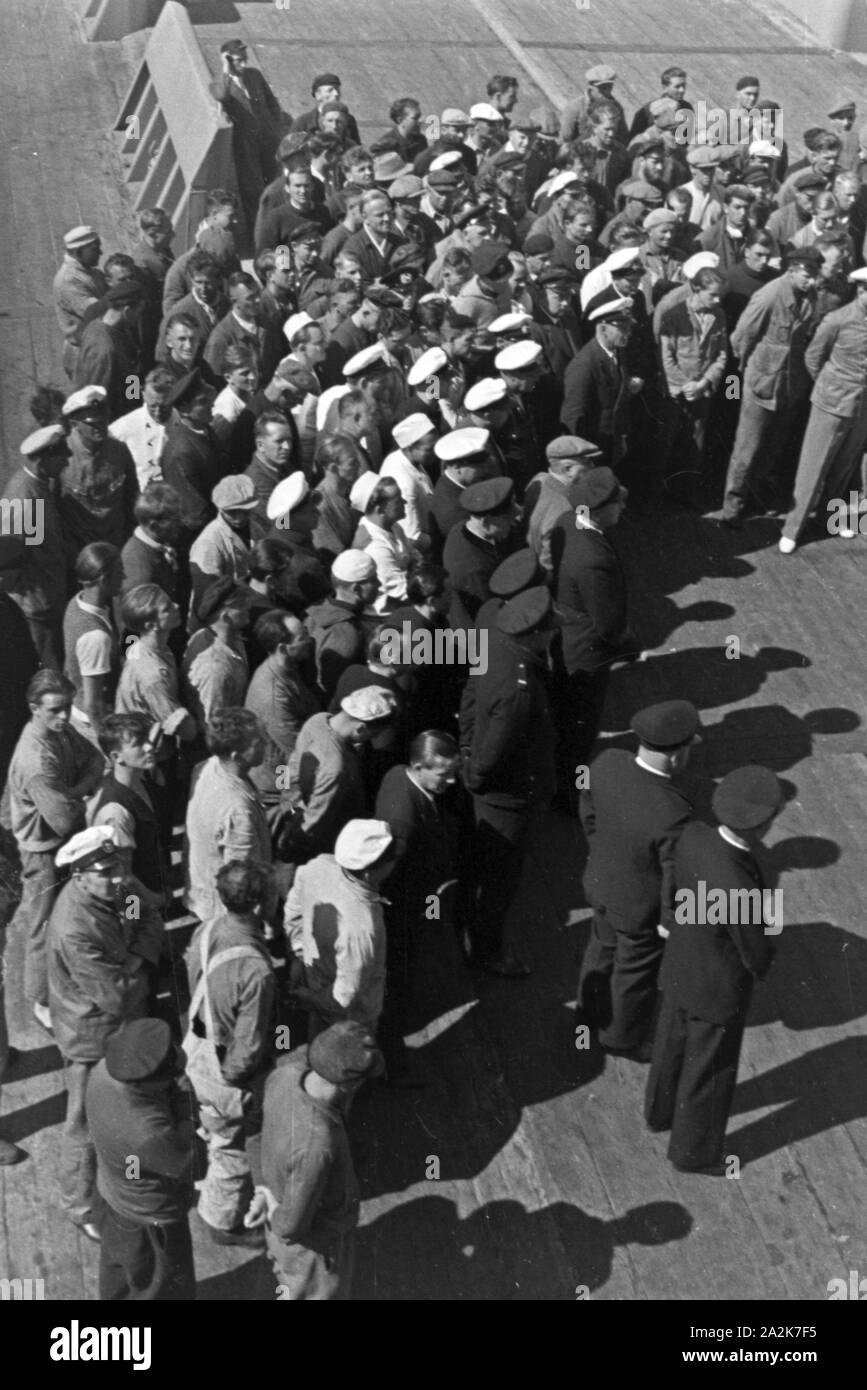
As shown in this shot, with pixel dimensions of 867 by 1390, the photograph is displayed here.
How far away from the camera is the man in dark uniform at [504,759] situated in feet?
24.2

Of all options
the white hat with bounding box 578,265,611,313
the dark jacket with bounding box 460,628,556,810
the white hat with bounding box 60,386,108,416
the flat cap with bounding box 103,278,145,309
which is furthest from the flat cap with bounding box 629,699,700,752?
the flat cap with bounding box 103,278,145,309

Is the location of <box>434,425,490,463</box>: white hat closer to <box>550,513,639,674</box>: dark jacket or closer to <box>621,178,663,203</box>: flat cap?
<box>550,513,639,674</box>: dark jacket

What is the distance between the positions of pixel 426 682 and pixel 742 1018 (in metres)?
2.36

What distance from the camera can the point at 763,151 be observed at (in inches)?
521

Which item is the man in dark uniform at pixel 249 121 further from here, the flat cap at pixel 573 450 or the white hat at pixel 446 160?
the flat cap at pixel 573 450

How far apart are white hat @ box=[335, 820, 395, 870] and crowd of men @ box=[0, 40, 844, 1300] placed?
2 cm

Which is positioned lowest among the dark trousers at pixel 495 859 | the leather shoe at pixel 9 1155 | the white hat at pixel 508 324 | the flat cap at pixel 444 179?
the leather shoe at pixel 9 1155

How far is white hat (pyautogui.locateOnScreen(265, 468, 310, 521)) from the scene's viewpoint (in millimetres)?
8398


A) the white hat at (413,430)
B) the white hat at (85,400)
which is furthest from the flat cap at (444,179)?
the white hat at (85,400)

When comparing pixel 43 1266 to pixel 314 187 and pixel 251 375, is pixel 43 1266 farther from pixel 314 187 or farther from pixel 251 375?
pixel 314 187

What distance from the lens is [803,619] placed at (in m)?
A: 10.3

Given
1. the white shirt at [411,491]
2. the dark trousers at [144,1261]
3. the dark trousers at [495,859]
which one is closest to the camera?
the dark trousers at [144,1261]

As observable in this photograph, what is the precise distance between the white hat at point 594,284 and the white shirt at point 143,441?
123 inches
